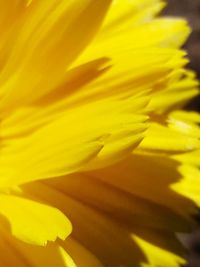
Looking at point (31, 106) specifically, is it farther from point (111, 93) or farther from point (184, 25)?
point (184, 25)

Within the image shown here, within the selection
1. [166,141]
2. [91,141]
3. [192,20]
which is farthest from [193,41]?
[91,141]

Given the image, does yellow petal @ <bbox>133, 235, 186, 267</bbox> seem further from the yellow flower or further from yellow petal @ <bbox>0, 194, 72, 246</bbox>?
yellow petal @ <bbox>0, 194, 72, 246</bbox>

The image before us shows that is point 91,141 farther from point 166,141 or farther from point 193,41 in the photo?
point 193,41

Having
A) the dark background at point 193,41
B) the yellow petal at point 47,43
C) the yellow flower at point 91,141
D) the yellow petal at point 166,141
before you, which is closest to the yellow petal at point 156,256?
the yellow flower at point 91,141

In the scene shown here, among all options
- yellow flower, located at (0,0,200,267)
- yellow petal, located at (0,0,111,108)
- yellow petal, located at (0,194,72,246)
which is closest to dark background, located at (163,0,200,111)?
yellow flower, located at (0,0,200,267)

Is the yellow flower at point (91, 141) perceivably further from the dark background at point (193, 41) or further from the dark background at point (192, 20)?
the dark background at point (192, 20)

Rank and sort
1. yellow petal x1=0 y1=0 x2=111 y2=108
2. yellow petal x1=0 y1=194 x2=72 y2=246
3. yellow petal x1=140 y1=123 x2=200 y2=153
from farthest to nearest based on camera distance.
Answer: yellow petal x1=140 y1=123 x2=200 y2=153, yellow petal x1=0 y1=0 x2=111 y2=108, yellow petal x1=0 y1=194 x2=72 y2=246

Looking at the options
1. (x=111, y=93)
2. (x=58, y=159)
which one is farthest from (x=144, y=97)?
(x=58, y=159)
